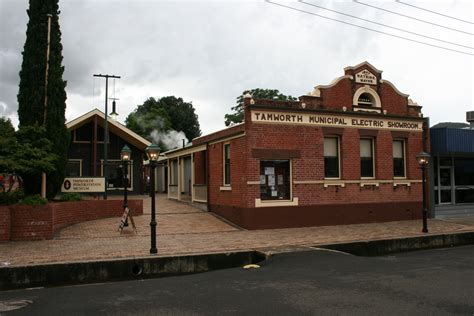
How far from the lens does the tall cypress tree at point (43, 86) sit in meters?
15.5

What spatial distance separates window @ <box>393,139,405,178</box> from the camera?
1988 cm

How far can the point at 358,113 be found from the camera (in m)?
18.6

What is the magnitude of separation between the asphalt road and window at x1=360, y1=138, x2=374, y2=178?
793 centimetres

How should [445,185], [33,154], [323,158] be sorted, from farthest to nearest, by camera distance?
[445,185]
[323,158]
[33,154]

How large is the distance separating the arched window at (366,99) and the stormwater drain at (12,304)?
14.9 meters

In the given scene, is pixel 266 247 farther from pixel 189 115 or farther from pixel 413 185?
pixel 189 115

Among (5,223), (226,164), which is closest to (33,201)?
(5,223)

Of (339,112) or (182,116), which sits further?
(182,116)

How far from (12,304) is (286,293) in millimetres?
4840

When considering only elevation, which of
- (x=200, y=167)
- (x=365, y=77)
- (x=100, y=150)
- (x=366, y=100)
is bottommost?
(x=200, y=167)

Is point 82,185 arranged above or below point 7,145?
below

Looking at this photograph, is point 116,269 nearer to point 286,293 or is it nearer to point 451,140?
point 286,293

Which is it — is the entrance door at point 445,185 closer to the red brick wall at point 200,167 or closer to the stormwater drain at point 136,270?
the red brick wall at point 200,167

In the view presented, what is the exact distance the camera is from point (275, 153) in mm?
16875
